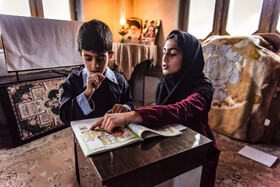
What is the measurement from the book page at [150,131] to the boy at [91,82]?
0.55ft

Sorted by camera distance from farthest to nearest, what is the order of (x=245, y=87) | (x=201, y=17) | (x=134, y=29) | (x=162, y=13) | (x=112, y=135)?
(x=134, y=29)
(x=162, y=13)
(x=201, y=17)
(x=245, y=87)
(x=112, y=135)

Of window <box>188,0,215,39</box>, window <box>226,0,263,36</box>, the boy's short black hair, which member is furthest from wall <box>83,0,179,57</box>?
the boy's short black hair

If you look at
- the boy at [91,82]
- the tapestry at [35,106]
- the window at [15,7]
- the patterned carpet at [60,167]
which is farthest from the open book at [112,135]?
the window at [15,7]

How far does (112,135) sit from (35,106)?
1640 millimetres

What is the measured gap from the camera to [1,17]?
5.29ft

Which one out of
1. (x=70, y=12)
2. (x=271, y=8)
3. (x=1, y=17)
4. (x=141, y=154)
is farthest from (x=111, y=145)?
(x=70, y=12)

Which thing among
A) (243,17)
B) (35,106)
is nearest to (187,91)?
(35,106)

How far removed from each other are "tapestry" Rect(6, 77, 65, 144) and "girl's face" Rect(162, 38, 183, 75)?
1.55m

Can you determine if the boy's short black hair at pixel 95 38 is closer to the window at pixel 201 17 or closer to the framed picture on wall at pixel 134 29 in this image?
the window at pixel 201 17

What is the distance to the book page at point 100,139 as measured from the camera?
21.0 inches

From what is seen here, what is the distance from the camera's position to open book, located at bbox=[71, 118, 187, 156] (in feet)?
1.78

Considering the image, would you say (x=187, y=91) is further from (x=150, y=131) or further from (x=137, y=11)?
(x=137, y=11)

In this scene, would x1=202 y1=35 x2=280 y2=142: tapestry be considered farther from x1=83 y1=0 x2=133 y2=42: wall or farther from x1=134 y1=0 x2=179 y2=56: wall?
x1=83 y1=0 x2=133 y2=42: wall

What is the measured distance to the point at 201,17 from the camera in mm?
2598
